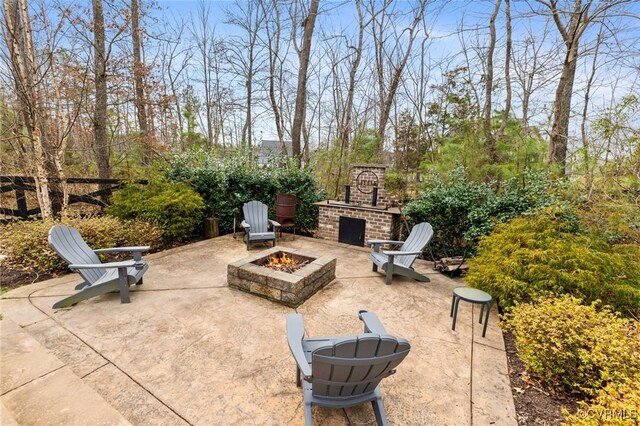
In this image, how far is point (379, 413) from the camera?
1706mm

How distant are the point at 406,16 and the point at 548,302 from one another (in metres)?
9.15

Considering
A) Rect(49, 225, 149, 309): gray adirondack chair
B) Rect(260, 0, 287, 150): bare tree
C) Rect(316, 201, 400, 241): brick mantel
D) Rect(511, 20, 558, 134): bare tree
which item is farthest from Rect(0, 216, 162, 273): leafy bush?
Rect(511, 20, 558, 134): bare tree

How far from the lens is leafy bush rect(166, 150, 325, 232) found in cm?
605

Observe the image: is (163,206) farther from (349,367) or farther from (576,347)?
(576,347)

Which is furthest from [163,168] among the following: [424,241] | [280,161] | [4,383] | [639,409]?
[639,409]

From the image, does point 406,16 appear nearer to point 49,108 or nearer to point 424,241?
point 424,241

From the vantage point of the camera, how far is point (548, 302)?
250 cm

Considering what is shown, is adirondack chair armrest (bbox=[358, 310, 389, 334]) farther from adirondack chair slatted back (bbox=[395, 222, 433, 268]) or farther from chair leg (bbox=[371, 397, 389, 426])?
adirondack chair slatted back (bbox=[395, 222, 433, 268])

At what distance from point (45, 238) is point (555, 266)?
6352 millimetres

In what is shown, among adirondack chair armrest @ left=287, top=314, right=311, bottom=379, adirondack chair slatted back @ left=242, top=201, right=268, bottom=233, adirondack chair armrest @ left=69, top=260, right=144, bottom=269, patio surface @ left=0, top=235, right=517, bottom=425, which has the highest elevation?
adirondack chair slatted back @ left=242, top=201, right=268, bottom=233

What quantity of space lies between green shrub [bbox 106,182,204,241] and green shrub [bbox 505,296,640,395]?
5335 millimetres

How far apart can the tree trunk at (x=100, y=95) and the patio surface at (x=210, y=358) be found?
3.92 m

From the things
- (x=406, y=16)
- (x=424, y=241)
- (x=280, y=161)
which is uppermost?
(x=406, y=16)

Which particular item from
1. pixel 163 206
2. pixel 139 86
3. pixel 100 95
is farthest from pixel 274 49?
pixel 163 206
